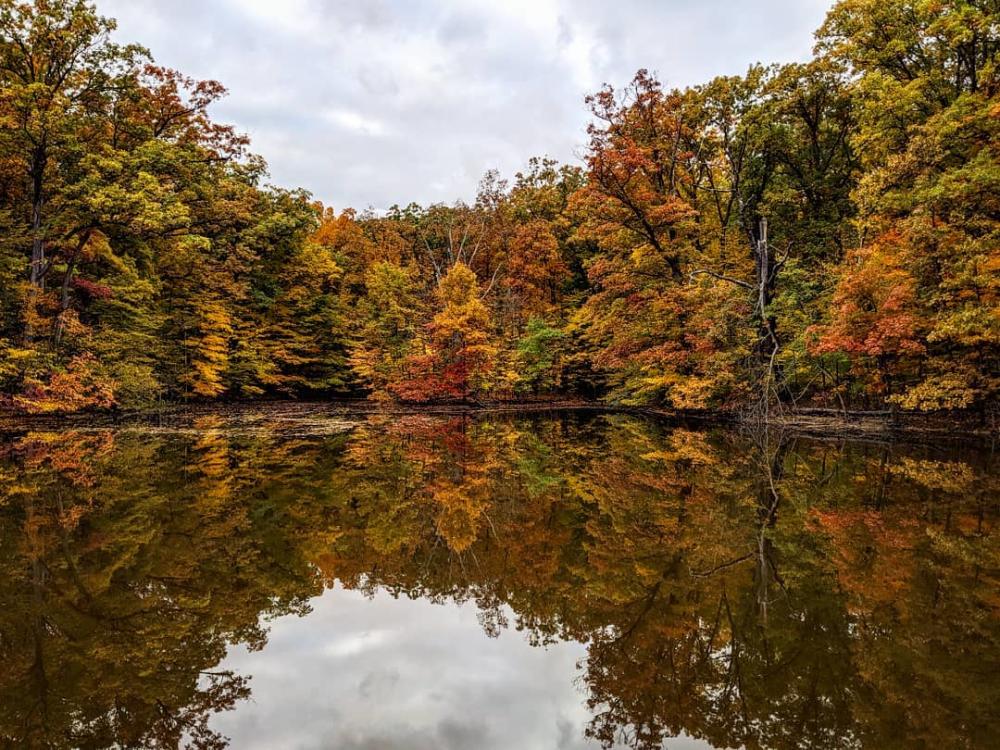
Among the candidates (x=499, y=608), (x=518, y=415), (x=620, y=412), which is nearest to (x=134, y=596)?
(x=499, y=608)

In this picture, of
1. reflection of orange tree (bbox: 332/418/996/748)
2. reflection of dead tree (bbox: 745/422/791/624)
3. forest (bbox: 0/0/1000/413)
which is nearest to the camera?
reflection of orange tree (bbox: 332/418/996/748)

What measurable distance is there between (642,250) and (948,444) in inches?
465

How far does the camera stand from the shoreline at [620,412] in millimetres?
15000

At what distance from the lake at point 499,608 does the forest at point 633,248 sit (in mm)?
7253

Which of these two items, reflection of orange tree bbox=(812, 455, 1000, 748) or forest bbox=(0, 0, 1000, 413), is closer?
reflection of orange tree bbox=(812, 455, 1000, 748)

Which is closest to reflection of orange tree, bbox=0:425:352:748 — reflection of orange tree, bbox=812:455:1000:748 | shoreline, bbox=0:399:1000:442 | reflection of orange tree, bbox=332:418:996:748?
reflection of orange tree, bbox=332:418:996:748

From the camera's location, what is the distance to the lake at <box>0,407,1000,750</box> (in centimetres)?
298

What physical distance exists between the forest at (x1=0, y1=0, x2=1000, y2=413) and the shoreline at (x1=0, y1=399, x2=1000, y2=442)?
0.64 metres

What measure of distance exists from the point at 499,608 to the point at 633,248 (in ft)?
66.3

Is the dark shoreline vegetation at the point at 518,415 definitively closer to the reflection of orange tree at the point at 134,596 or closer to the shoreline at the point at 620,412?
the shoreline at the point at 620,412

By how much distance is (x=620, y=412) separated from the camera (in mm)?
26531

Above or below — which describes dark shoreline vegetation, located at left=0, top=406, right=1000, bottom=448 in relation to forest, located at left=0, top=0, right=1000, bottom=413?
below

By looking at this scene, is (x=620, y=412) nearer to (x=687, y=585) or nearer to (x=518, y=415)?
(x=518, y=415)

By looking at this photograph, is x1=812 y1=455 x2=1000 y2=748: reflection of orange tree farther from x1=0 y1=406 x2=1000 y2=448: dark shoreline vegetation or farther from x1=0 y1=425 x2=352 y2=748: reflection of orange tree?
x1=0 y1=406 x2=1000 y2=448: dark shoreline vegetation
